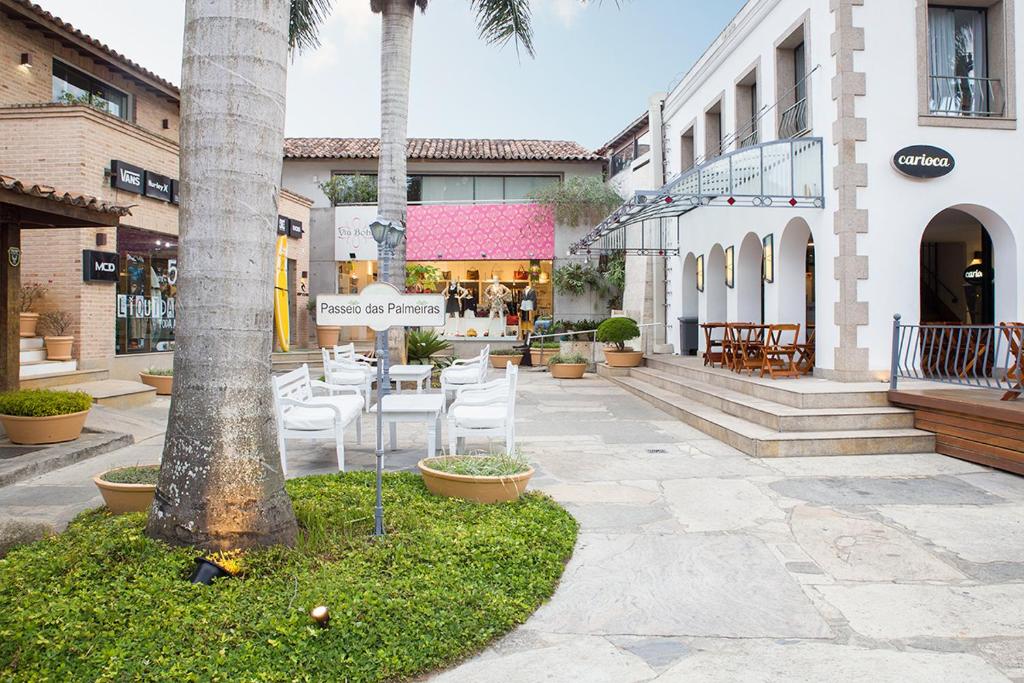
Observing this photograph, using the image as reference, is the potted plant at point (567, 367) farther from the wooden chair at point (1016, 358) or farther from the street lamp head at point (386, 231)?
the wooden chair at point (1016, 358)

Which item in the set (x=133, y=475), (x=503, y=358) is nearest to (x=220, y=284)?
(x=133, y=475)

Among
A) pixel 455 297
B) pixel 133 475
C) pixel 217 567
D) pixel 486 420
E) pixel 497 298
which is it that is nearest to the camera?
pixel 217 567

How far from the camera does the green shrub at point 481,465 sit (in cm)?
500

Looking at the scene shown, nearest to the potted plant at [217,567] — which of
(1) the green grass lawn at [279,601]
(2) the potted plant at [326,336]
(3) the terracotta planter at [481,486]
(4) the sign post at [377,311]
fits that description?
(1) the green grass lawn at [279,601]

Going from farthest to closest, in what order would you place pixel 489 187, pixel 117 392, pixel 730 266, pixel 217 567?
pixel 489 187, pixel 730 266, pixel 117 392, pixel 217 567

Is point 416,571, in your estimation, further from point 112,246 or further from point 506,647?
point 112,246

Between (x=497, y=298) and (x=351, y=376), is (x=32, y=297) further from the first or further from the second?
(x=497, y=298)

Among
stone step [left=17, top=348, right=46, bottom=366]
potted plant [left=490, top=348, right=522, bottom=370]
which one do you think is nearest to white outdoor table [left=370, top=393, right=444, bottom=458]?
stone step [left=17, top=348, right=46, bottom=366]

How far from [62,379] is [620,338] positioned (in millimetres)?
10620

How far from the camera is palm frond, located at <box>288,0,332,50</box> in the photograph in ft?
38.1

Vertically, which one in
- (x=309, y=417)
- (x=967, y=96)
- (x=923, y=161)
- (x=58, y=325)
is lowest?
(x=309, y=417)

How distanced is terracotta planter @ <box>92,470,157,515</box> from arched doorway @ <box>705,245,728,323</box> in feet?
39.8

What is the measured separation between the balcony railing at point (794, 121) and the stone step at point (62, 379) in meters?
12.0

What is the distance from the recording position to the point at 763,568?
13.5ft
